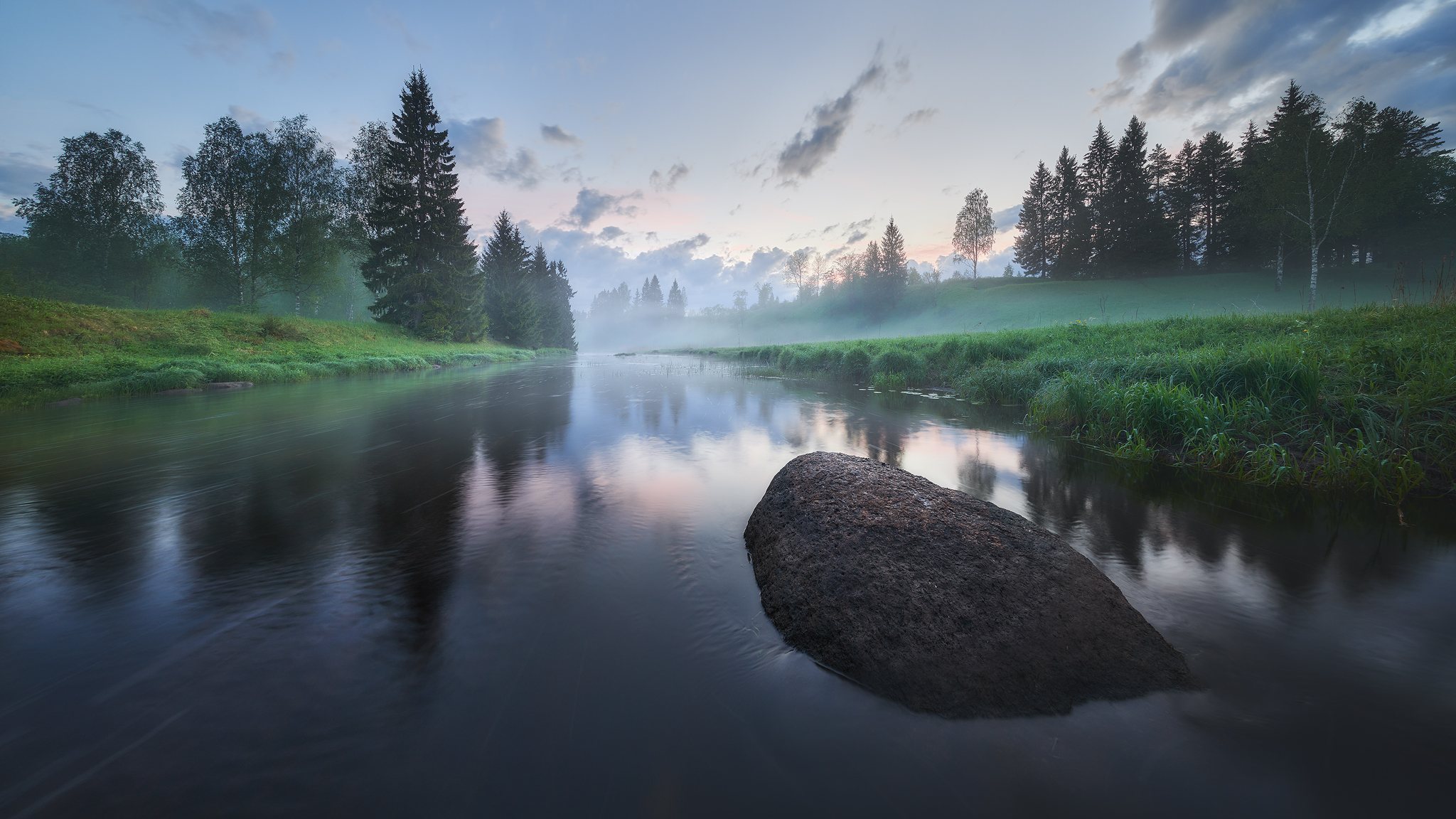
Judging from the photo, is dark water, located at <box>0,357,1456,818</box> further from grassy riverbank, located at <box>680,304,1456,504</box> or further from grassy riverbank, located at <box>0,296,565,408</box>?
grassy riverbank, located at <box>0,296,565,408</box>

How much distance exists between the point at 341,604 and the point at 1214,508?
7.51m

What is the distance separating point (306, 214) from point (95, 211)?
14.3 m

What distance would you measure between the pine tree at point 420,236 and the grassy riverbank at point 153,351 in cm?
693

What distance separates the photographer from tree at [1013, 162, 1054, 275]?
2148 inches

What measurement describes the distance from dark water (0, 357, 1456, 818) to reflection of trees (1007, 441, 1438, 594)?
0.12ft

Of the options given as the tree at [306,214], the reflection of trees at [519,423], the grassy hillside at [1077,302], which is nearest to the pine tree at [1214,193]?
the grassy hillside at [1077,302]

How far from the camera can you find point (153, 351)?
49.9 feet

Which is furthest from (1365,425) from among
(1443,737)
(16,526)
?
(16,526)

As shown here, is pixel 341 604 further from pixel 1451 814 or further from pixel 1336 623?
pixel 1336 623

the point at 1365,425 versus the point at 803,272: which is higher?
the point at 803,272

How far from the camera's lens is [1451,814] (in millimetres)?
1641

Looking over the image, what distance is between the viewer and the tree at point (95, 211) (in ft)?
100

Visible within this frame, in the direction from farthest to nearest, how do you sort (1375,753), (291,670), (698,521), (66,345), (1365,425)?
(66,345)
(1365,425)
(698,521)
(291,670)
(1375,753)

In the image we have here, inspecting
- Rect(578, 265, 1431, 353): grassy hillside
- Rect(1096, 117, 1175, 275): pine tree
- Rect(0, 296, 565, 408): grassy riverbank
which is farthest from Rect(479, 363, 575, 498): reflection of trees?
Rect(1096, 117, 1175, 275): pine tree
